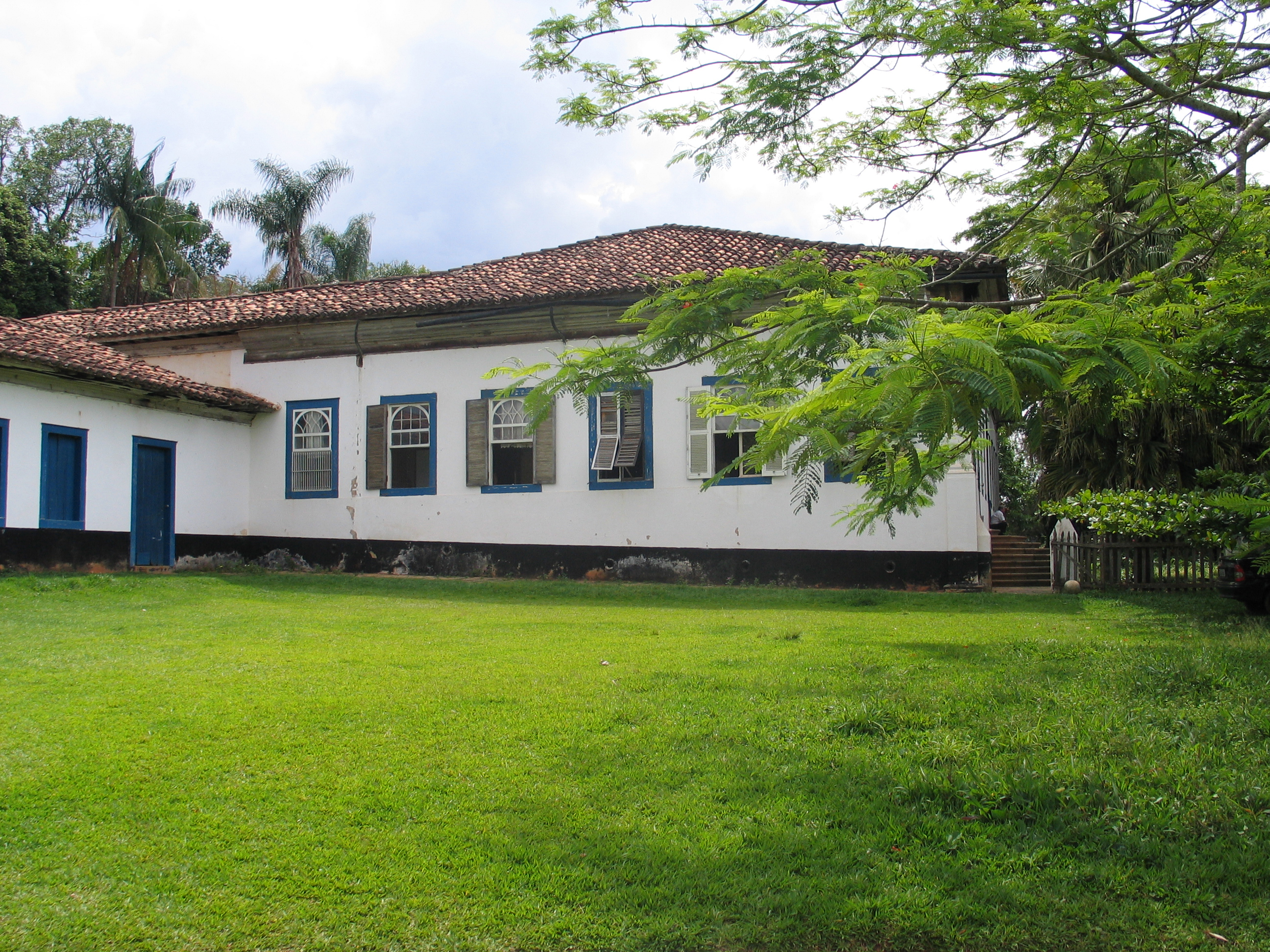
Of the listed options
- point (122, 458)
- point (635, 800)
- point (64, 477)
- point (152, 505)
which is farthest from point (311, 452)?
point (635, 800)

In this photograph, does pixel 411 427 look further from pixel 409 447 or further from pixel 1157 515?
pixel 1157 515

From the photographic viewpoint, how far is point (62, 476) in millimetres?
12828

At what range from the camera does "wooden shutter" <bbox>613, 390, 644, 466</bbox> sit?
45.7 feet

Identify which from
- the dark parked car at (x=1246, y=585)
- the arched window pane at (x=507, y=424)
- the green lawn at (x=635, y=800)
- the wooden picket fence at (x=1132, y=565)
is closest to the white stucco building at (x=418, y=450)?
the arched window pane at (x=507, y=424)

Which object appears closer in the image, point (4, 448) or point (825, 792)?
point (825, 792)

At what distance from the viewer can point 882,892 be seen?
2.81 m

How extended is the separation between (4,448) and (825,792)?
1235 cm

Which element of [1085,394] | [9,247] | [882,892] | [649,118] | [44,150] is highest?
[44,150]

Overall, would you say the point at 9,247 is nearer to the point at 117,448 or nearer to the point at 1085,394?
the point at 117,448

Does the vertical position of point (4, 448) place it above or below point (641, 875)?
above

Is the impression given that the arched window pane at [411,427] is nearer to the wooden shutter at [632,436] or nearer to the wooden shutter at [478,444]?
the wooden shutter at [478,444]

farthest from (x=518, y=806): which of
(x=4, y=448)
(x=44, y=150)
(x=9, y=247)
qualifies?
(x=44, y=150)

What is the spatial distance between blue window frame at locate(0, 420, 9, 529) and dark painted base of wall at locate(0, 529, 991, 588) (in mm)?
311

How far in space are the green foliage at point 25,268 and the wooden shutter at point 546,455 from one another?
18.8 m
